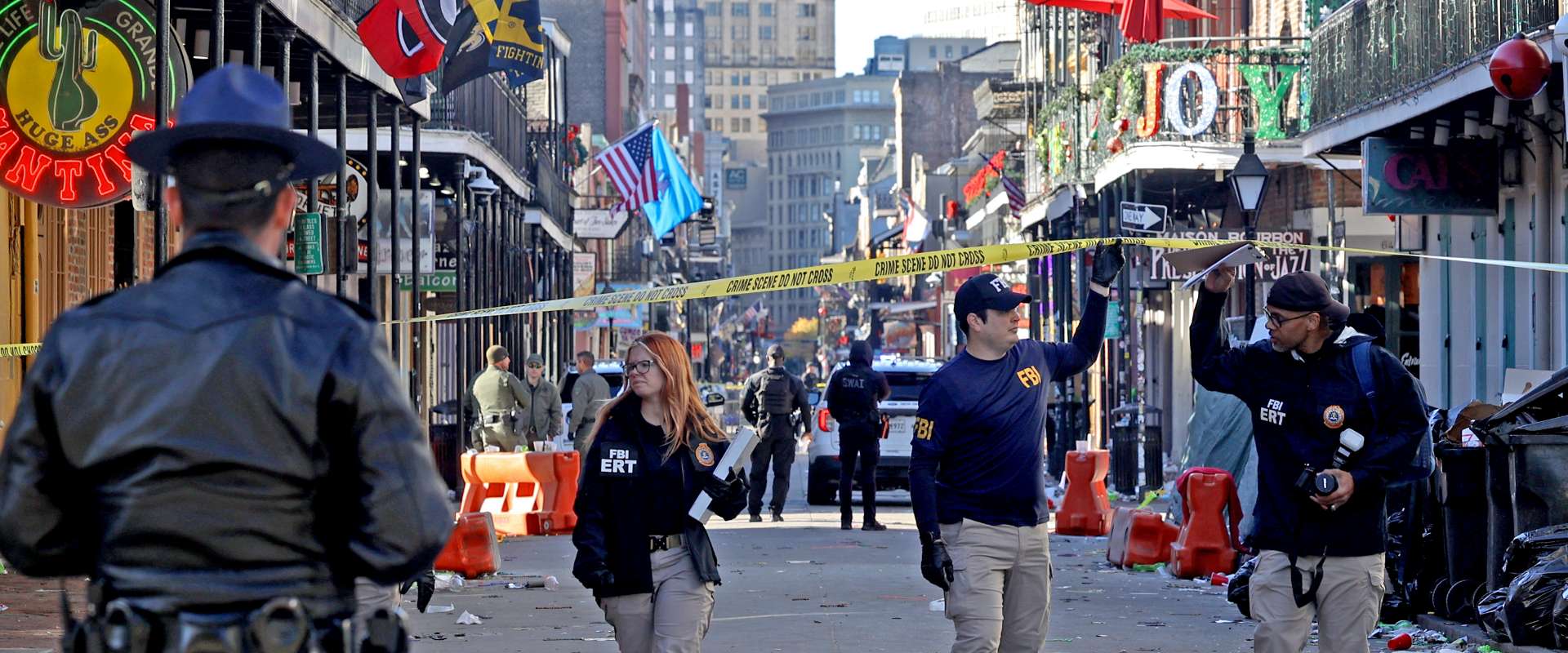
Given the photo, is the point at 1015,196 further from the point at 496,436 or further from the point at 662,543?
the point at 662,543

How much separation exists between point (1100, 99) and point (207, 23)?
48.2 feet

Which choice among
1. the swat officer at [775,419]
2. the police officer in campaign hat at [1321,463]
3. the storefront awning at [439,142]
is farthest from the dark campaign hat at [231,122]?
the storefront awning at [439,142]

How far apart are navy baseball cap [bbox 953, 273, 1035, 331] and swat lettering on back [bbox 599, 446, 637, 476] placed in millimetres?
1335

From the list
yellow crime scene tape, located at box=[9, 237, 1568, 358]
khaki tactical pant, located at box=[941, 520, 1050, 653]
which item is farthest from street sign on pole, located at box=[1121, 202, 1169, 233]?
khaki tactical pant, located at box=[941, 520, 1050, 653]

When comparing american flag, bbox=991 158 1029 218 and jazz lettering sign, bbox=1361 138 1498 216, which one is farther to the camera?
american flag, bbox=991 158 1029 218

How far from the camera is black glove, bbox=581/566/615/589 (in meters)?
7.12

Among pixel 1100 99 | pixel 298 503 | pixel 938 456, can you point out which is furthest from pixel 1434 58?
pixel 298 503

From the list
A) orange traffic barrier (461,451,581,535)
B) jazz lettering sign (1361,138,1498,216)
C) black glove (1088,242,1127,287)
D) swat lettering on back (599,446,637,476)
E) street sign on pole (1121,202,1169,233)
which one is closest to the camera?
swat lettering on back (599,446,637,476)

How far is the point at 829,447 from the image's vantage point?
22.6 metres

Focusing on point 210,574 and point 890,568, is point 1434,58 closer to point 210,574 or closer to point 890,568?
point 890,568

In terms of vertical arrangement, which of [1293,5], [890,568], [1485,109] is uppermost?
[1293,5]

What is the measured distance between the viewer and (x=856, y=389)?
62.6ft

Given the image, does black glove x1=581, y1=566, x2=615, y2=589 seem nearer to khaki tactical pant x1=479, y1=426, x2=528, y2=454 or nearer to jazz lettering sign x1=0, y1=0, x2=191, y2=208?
jazz lettering sign x1=0, y1=0, x2=191, y2=208

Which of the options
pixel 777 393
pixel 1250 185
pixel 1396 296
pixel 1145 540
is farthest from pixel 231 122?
pixel 1396 296
